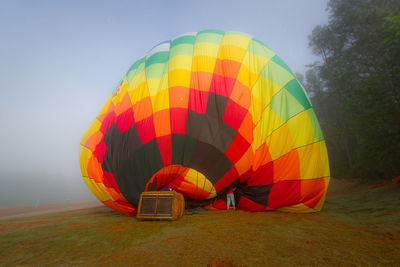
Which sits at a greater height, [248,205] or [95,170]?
[95,170]

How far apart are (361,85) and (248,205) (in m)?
7.06

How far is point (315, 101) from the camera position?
65.3ft

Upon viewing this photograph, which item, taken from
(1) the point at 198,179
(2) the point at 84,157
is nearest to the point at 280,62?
(1) the point at 198,179

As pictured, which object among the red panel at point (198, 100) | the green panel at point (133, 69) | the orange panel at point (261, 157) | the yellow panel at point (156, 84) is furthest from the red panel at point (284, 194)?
the green panel at point (133, 69)

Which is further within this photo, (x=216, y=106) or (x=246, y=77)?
(x=246, y=77)

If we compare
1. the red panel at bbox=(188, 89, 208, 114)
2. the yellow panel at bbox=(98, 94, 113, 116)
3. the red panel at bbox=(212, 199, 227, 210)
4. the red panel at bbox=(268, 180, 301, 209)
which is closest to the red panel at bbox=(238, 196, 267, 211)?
the red panel at bbox=(268, 180, 301, 209)

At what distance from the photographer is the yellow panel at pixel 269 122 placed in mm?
4543

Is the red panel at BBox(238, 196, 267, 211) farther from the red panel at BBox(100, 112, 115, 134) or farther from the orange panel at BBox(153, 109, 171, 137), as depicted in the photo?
the red panel at BBox(100, 112, 115, 134)

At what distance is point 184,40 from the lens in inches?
214

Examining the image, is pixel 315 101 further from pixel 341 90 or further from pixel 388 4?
pixel 388 4

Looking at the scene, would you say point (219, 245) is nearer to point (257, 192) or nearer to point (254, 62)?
point (257, 192)

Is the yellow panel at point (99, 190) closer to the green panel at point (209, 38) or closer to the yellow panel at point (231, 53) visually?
the yellow panel at point (231, 53)

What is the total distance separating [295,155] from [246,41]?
3.16 m

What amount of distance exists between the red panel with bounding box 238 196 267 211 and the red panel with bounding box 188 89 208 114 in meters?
2.28
